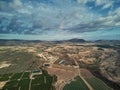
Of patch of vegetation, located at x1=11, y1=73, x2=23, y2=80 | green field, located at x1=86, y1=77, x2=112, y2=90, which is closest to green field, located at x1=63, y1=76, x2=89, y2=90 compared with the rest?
green field, located at x1=86, y1=77, x2=112, y2=90

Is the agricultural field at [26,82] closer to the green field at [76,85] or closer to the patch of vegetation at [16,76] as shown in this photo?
the patch of vegetation at [16,76]

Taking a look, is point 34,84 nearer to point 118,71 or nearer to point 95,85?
point 95,85

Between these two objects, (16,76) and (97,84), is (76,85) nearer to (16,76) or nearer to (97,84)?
(97,84)

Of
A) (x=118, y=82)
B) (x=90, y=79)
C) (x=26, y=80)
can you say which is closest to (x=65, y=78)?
(x=90, y=79)

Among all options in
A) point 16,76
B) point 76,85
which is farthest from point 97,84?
point 16,76

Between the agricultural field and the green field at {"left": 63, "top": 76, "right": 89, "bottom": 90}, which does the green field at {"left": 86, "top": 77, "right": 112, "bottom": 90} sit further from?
the agricultural field

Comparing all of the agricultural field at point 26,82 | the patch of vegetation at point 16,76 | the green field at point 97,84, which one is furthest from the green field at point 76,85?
the patch of vegetation at point 16,76
